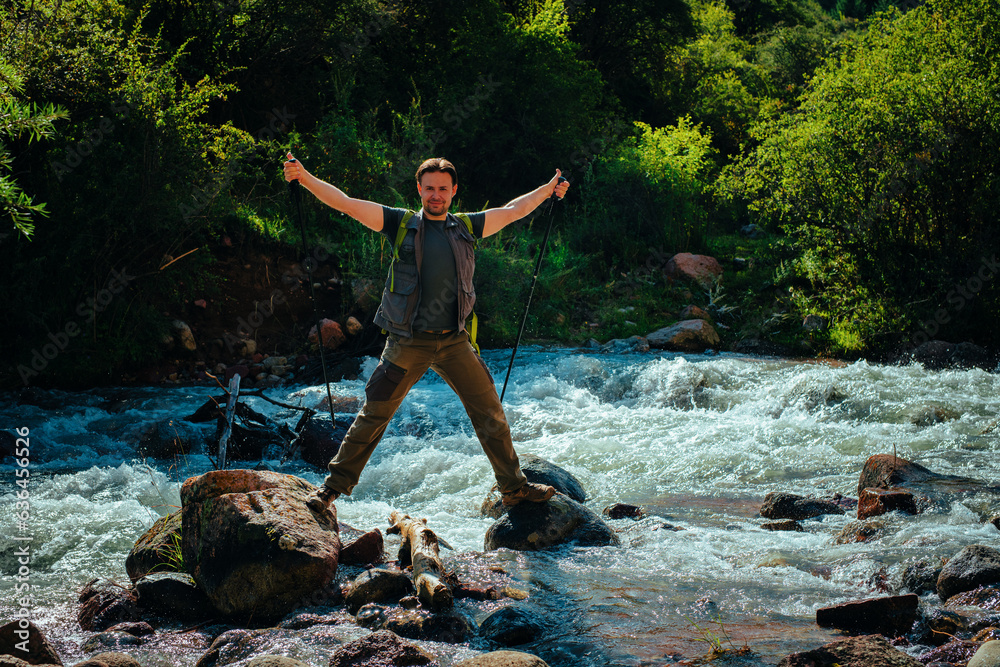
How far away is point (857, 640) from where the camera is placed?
11.3ft

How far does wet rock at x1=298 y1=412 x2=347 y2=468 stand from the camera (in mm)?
7742

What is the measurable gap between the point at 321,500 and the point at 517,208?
7.15 feet

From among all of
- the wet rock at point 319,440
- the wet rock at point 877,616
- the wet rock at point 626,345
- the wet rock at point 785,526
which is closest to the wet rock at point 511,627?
the wet rock at point 877,616

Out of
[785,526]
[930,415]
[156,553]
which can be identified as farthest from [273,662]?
[930,415]

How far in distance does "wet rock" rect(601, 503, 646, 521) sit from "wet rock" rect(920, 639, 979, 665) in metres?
2.60

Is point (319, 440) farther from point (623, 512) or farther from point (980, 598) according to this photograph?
point (980, 598)

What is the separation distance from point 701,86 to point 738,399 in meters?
16.2

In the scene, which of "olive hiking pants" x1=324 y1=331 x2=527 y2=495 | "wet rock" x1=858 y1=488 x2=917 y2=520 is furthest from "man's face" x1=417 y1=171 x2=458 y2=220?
"wet rock" x1=858 y1=488 x2=917 y2=520

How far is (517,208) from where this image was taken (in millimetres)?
4973

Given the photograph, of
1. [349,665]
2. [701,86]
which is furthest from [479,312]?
[701,86]

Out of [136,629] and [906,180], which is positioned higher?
[906,180]

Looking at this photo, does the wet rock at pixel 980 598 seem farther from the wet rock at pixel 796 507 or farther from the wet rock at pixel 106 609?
the wet rock at pixel 106 609

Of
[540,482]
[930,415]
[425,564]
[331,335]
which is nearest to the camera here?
[425,564]

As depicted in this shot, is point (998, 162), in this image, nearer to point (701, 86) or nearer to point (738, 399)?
point (738, 399)
